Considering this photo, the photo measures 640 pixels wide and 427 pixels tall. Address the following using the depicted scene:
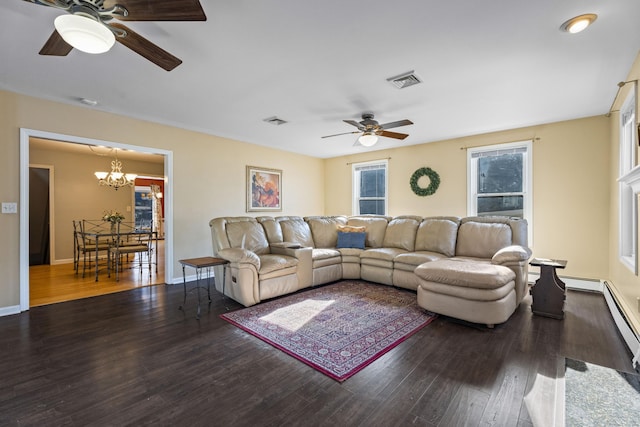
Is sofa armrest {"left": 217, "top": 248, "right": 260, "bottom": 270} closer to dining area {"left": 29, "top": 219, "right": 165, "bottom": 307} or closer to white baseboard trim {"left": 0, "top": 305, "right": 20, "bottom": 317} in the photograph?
dining area {"left": 29, "top": 219, "right": 165, "bottom": 307}

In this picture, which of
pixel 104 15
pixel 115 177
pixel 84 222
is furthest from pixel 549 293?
pixel 84 222

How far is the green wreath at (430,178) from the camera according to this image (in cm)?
Result: 559

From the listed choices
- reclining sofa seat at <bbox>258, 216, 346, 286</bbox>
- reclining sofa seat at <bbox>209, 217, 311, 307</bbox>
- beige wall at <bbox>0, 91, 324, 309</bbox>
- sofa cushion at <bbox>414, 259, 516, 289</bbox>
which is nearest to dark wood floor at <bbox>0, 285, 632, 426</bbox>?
sofa cushion at <bbox>414, 259, 516, 289</bbox>

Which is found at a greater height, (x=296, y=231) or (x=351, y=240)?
(x=296, y=231)

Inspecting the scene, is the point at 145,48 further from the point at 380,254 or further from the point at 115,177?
the point at 115,177

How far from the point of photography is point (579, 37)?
2.29 m

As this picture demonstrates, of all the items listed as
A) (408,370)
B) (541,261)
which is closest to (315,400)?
(408,370)

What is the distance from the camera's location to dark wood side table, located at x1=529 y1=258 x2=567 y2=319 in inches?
125

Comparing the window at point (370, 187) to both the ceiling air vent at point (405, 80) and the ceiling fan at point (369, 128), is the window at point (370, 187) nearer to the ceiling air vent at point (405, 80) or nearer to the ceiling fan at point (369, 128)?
the ceiling fan at point (369, 128)

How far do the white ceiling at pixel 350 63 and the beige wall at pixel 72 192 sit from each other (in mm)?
3784

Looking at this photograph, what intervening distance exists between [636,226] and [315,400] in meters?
3.24

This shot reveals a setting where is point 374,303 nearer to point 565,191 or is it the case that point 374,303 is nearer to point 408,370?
point 408,370

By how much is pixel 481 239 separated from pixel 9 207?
5876 mm

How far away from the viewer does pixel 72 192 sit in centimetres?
666
